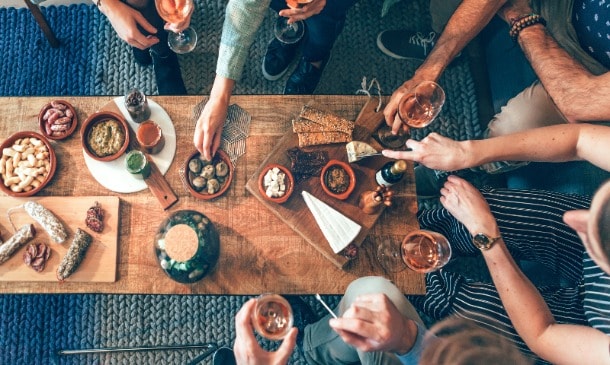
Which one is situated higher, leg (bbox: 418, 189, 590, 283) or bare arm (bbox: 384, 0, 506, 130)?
bare arm (bbox: 384, 0, 506, 130)

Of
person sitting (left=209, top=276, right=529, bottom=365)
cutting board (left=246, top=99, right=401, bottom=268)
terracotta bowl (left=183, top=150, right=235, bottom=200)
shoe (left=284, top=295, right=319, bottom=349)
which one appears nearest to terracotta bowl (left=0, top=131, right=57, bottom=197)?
terracotta bowl (left=183, top=150, right=235, bottom=200)

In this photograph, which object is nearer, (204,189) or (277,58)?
(204,189)

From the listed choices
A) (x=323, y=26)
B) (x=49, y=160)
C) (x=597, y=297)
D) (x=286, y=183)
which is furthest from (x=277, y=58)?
(x=597, y=297)

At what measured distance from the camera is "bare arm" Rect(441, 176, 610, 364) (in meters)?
1.37

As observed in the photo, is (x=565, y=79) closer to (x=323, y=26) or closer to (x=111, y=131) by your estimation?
(x=323, y=26)

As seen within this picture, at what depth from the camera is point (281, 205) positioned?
1618mm

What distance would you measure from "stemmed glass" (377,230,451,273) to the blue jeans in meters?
1.09

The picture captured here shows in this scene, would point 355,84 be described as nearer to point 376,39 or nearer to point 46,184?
point 376,39

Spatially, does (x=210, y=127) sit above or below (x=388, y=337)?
above

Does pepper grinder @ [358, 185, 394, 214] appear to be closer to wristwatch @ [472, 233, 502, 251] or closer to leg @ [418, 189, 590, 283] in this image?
wristwatch @ [472, 233, 502, 251]

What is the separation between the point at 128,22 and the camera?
1815 mm

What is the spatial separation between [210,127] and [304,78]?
3.14 ft

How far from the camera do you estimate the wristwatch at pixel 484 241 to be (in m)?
1.62

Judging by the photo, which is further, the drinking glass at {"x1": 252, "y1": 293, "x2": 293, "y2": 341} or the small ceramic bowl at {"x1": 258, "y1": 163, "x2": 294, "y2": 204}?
the small ceramic bowl at {"x1": 258, "y1": 163, "x2": 294, "y2": 204}
